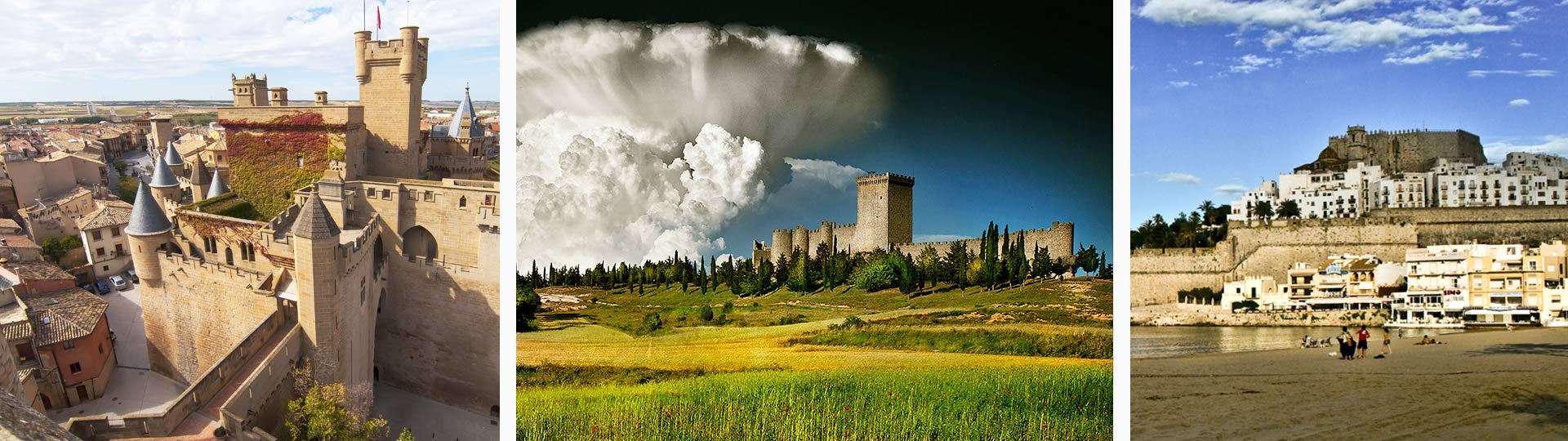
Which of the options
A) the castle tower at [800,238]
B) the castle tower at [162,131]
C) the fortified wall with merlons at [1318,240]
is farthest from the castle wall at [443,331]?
the fortified wall with merlons at [1318,240]

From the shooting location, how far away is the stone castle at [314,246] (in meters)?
4.98

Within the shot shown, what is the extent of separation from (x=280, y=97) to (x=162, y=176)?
76 cm

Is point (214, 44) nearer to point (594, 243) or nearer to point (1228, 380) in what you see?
point (594, 243)

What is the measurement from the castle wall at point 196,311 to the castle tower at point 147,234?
0.13 ft

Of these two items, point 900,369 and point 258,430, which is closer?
point 258,430

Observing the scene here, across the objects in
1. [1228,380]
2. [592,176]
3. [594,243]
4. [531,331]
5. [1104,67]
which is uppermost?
[1104,67]

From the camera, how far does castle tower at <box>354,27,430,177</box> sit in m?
5.28

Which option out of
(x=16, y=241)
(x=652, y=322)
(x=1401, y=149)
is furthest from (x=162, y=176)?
(x=1401, y=149)

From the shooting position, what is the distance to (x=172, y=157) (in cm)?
503

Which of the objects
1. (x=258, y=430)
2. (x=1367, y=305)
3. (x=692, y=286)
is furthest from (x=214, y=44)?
(x=1367, y=305)

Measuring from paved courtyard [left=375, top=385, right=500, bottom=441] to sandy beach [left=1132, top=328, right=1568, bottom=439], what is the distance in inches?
178

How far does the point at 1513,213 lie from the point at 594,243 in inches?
250

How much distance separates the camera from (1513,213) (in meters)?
6.21

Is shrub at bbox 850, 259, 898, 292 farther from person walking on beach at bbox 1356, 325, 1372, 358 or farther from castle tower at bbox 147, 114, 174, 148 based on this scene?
castle tower at bbox 147, 114, 174, 148
